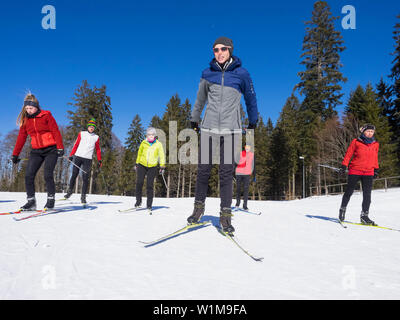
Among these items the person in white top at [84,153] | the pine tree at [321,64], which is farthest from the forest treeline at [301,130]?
the person in white top at [84,153]

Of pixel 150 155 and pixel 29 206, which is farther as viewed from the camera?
pixel 150 155

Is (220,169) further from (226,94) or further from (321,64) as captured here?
(321,64)

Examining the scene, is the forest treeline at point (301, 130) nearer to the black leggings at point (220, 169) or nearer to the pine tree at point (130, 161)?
the pine tree at point (130, 161)

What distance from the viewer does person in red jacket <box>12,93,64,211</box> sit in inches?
190

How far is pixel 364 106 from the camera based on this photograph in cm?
2961

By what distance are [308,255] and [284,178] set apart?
3955 centimetres

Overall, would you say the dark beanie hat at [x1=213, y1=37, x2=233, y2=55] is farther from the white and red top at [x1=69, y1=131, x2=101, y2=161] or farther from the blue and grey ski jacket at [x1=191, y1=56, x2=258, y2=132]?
the white and red top at [x1=69, y1=131, x2=101, y2=161]

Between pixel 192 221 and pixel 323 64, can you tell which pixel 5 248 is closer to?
pixel 192 221

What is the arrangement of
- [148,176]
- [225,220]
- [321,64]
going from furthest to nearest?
[321,64] → [148,176] → [225,220]

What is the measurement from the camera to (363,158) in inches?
217

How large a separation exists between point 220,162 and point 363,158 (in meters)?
3.75

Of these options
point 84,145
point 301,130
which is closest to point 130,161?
point 301,130

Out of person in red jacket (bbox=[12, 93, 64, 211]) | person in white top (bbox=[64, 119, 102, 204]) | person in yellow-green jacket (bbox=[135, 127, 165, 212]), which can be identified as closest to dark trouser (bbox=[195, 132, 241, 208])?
person in yellow-green jacket (bbox=[135, 127, 165, 212])

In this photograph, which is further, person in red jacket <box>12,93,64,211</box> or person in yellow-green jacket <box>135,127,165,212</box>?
person in yellow-green jacket <box>135,127,165,212</box>
